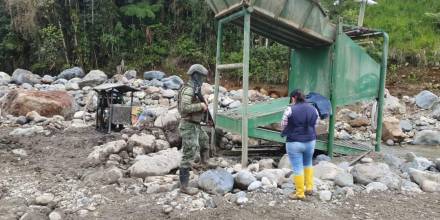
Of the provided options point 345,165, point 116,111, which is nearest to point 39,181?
point 116,111

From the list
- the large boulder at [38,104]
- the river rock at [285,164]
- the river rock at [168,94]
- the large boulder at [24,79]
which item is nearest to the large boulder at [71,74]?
the large boulder at [24,79]

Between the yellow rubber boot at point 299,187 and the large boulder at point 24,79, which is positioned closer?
the yellow rubber boot at point 299,187

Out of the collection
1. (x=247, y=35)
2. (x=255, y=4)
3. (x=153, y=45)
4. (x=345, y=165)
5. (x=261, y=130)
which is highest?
(x=153, y=45)

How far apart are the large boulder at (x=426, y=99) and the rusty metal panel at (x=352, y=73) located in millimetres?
7764

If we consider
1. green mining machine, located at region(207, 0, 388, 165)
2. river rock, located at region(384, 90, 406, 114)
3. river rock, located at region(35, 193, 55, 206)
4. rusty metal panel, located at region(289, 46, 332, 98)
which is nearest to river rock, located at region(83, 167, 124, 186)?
river rock, located at region(35, 193, 55, 206)

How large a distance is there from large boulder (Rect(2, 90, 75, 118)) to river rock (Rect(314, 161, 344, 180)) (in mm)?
8331

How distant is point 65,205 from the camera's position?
5.52 m

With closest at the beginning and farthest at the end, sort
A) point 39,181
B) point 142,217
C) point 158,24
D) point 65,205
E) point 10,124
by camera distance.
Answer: point 142,217, point 65,205, point 39,181, point 10,124, point 158,24

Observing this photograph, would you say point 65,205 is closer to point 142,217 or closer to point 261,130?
point 142,217

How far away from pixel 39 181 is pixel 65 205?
50.6 inches

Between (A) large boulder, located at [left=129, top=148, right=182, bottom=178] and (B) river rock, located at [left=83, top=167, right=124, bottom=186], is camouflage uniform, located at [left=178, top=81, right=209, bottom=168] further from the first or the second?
(B) river rock, located at [left=83, top=167, right=124, bottom=186]

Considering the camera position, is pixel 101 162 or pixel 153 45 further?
pixel 153 45

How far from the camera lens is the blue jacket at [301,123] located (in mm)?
5527

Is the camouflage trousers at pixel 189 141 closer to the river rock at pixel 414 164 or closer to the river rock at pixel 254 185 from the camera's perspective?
the river rock at pixel 254 185
